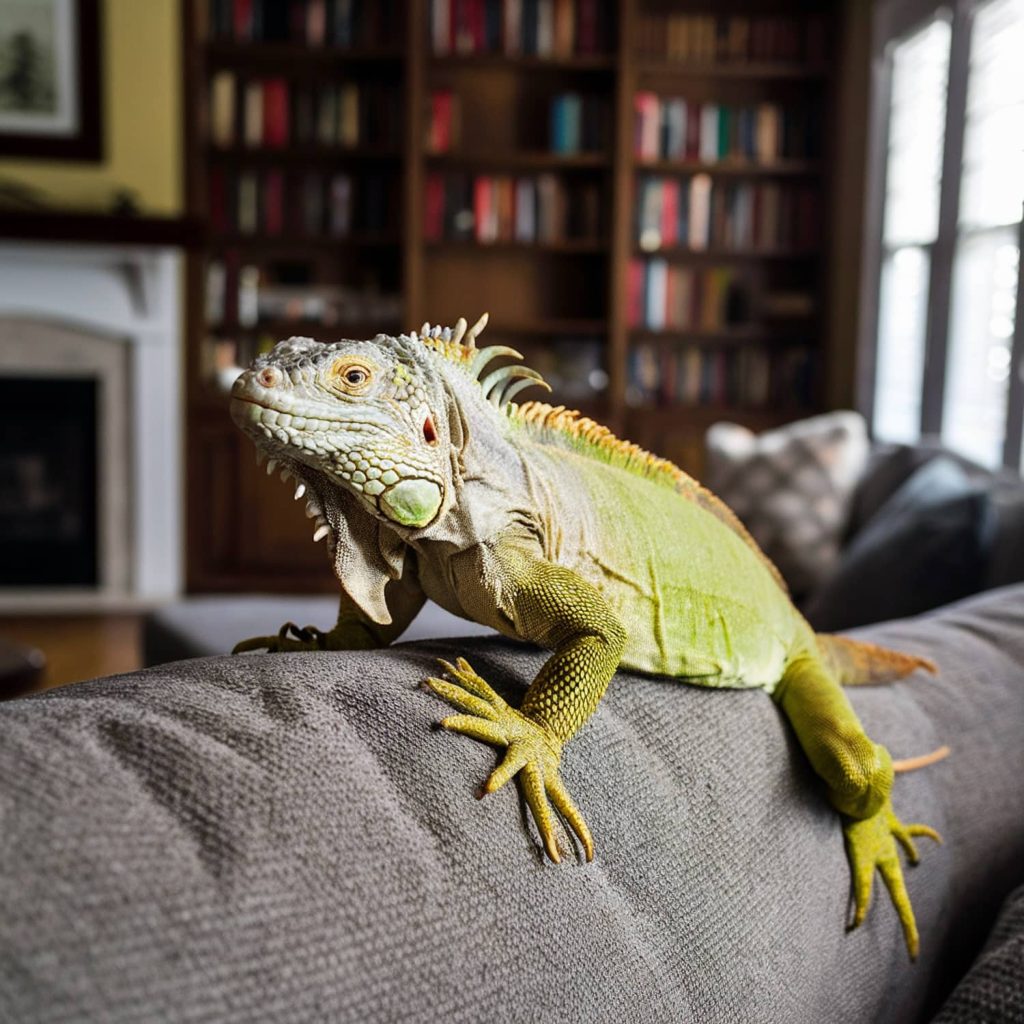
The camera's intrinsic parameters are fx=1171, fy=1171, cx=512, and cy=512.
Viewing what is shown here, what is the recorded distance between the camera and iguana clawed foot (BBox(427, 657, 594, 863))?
718 mm

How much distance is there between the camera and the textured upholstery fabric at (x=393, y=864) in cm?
51

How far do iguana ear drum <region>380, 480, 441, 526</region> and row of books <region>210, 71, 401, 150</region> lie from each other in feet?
17.4

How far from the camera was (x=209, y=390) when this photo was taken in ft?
19.0

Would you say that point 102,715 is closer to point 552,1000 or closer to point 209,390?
point 552,1000

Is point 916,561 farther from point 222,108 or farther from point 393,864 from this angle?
point 222,108

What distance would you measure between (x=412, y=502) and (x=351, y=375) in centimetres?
10

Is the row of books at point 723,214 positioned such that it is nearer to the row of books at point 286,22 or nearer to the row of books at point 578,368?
the row of books at point 578,368

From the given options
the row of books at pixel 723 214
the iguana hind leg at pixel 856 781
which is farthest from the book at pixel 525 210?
the iguana hind leg at pixel 856 781

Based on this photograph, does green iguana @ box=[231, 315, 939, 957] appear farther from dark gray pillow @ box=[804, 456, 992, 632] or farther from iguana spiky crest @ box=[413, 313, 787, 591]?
dark gray pillow @ box=[804, 456, 992, 632]

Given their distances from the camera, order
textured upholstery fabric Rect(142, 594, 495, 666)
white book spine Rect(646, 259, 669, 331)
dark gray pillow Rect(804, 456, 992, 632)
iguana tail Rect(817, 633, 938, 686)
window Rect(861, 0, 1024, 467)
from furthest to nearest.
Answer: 1. white book spine Rect(646, 259, 669, 331)
2. window Rect(861, 0, 1024, 467)
3. dark gray pillow Rect(804, 456, 992, 632)
4. textured upholstery fabric Rect(142, 594, 495, 666)
5. iguana tail Rect(817, 633, 938, 686)

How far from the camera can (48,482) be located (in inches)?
228

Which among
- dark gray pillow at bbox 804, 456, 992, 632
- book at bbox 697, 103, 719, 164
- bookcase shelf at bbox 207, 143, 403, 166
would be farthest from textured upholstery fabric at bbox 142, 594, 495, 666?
book at bbox 697, 103, 719, 164

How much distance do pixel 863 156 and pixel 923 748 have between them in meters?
5.13

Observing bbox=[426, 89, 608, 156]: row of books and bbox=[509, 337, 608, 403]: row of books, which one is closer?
bbox=[426, 89, 608, 156]: row of books
